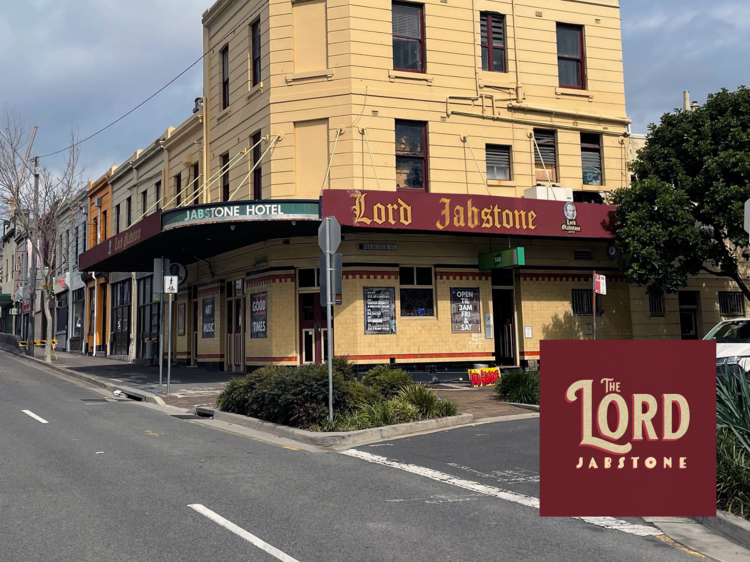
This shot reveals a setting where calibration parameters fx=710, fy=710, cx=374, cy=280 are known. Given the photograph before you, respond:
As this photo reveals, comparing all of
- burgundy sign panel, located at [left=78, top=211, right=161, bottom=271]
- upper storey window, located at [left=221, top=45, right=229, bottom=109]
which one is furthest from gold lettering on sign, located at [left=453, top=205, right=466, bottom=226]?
upper storey window, located at [left=221, top=45, right=229, bottom=109]

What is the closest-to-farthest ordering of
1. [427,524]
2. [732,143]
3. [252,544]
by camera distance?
[252,544] → [427,524] → [732,143]

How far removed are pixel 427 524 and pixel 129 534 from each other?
2430 millimetres

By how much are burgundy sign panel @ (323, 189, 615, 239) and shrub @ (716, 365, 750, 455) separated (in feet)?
36.7

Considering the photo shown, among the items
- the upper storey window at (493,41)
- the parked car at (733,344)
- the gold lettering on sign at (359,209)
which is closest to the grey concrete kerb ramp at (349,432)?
the parked car at (733,344)

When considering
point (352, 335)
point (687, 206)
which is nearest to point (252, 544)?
point (352, 335)

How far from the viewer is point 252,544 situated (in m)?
5.41

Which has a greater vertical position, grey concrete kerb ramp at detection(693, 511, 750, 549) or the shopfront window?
the shopfront window

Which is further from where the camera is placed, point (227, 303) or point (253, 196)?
point (227, 303)

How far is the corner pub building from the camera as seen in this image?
62.2 feet

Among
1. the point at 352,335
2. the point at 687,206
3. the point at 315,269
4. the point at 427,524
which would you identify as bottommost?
the point at 427,524

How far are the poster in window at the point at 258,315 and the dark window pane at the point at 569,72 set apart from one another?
37.0 ft

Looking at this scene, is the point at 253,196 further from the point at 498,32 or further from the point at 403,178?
the point at 498,32

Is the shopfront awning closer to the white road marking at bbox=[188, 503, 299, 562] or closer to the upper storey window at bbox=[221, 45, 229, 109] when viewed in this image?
the upper storey window at bbox=[221, 45, 229, 109]

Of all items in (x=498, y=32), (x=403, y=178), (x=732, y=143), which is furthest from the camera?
(x=498, y=32)
